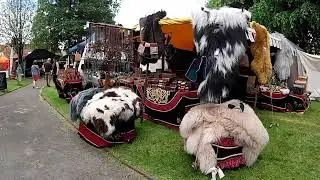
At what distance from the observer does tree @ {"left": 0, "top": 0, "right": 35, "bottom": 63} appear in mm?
38250

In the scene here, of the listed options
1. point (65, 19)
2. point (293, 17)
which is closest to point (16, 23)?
point (65, 19)

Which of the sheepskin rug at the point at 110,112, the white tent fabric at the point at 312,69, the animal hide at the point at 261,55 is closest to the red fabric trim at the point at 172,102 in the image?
the sheepskin rug at the point at 110,112

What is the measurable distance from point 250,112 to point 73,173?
3.17m

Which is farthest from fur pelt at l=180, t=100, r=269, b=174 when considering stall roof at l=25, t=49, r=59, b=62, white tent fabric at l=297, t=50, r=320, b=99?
stall roof at l=25, t=49, r=59, b=62

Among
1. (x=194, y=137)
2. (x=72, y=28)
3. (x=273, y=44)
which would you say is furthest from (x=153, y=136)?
(x=72, y=28)

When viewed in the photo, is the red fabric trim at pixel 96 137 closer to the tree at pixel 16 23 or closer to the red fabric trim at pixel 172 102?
the red fabric trim at pixel 172 102

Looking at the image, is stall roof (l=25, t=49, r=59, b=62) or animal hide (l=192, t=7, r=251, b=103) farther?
stall roof (l=25, t=49, r=59, b=62)

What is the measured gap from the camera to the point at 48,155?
7.64 metres

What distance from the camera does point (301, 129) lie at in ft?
28.9

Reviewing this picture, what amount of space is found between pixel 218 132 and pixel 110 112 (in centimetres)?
264

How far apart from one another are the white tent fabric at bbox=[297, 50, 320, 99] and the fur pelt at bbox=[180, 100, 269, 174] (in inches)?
349

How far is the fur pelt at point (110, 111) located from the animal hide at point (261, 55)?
8.94 feet

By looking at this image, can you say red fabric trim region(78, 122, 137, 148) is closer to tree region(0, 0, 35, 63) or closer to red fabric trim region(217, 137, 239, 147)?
red fabric trim region(217, 137, 239, 147)

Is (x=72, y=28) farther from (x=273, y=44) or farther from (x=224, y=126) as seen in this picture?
(x=224, y=126)
